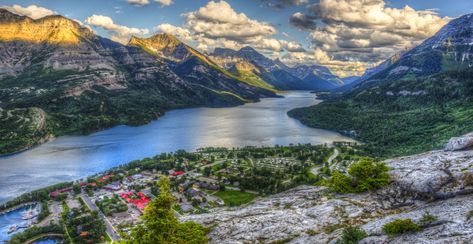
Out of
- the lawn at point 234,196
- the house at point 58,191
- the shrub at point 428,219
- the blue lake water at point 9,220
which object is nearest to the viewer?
the shrub at point 428,219

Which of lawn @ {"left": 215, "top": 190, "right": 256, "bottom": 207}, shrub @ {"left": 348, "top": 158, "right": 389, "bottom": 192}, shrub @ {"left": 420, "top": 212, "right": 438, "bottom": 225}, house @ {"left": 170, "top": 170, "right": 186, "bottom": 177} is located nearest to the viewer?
shrub @ {"left": 420, "top": 212, "right": 438, "bottom": 225}

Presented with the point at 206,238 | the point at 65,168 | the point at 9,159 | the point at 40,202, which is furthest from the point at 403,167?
the point at 9,159

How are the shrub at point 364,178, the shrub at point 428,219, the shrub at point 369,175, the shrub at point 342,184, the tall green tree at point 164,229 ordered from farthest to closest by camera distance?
the shrub at point 342,184
the shrub at point 364,178
the shrub at point 369,175
the tall green tree at point 164,229
the shrub at point 428,219

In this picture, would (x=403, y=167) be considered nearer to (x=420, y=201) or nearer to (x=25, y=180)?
(x=420, y=201)

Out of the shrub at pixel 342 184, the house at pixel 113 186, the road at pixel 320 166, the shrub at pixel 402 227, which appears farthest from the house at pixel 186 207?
the shrub at pixel 402 227

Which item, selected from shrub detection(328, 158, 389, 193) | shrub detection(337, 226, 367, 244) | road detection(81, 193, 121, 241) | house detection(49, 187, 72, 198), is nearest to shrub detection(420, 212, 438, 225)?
shrub detection(337, 226, 367, 244)

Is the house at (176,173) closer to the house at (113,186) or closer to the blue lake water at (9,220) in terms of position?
the house at (113,186)

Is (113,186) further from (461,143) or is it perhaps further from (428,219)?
(428,219)

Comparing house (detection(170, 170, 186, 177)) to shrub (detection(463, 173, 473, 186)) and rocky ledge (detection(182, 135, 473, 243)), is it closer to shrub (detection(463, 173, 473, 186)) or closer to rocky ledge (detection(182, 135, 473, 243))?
rocky ledge (detection(182, 135, 473, 243))
